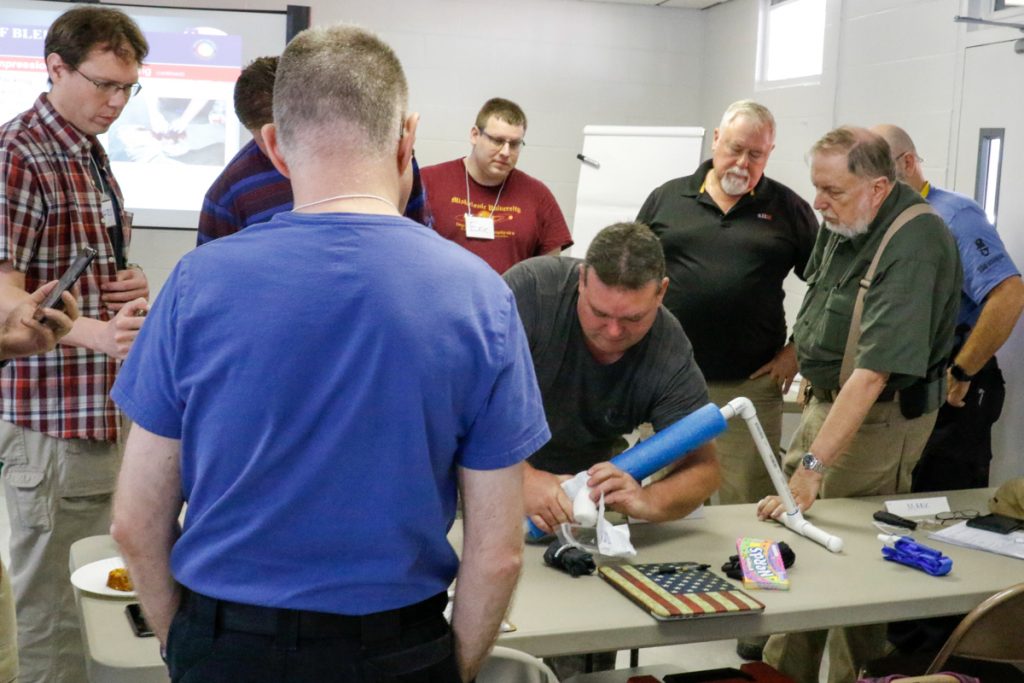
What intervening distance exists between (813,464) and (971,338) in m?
0.96

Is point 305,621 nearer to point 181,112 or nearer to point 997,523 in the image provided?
point 997,523

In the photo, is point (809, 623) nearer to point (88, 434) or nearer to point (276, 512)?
point (276, 512)

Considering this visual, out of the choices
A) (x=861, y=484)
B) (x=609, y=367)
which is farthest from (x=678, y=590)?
(x=861, y=484)

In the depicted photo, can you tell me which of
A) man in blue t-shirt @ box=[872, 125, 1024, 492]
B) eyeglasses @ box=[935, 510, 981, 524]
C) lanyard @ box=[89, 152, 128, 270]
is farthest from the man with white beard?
lanyard @ box=[89, 152, 128, 270]

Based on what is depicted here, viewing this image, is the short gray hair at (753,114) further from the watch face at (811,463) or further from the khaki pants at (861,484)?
the watch face at (811,463)

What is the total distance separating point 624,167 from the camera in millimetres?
5621

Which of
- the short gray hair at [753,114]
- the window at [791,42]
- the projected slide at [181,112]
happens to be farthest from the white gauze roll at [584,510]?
the projected slide at [181,112]

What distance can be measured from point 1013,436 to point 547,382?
196 centimetres

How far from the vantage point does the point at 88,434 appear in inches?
95.5

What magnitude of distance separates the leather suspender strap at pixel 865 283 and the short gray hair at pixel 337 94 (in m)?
1.86

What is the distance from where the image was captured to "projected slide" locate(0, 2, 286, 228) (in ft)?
17.5

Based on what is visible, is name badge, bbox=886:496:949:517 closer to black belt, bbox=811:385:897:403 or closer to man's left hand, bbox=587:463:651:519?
black belt, bbox=811:385:897:403

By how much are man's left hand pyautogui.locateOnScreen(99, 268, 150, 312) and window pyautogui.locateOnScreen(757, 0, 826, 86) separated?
3500 mm

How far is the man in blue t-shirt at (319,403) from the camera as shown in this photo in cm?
111
